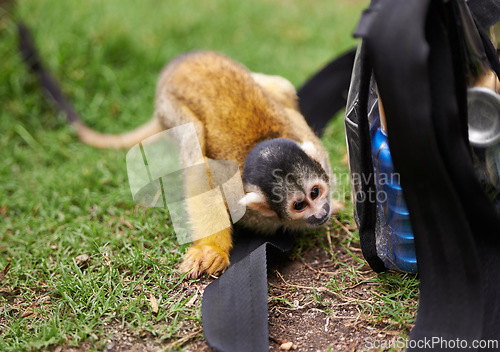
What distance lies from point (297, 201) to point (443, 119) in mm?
1133

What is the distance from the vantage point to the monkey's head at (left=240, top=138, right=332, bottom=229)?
2.52 m

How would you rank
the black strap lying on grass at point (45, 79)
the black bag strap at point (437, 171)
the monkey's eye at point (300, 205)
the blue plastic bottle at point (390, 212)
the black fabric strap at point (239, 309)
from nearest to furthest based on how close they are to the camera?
the black bag strap at point (437, 171) < the black fabric strap at point (239, 309) < the blue plastic bottle at point (390, 212) < the monkey's eye at point (300, 205) < the black strap lying on grass at point (45, 79)

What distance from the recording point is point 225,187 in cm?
279

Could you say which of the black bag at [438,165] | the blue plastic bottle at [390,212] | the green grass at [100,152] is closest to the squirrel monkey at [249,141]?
the green grass at [100,152]

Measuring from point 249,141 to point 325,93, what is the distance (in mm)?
928

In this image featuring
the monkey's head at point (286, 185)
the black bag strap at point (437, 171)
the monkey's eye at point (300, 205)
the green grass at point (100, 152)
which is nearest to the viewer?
the black bag strap at point (437, 171)

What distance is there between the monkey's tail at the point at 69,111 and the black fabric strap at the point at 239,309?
6.01ft

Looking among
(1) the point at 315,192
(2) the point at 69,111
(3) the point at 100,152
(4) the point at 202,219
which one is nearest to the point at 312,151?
(1) the point at 315,192

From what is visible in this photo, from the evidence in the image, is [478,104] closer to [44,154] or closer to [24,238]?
[24,238]

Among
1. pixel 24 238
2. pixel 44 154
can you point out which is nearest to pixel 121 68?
pixel 44 154

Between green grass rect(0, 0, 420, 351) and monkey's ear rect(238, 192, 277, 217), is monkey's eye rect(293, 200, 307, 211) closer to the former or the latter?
monkey's ear rect(238, 192, 277, 217)

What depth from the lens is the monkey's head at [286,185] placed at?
2.52m

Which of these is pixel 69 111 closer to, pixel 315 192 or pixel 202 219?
pixel 202 219

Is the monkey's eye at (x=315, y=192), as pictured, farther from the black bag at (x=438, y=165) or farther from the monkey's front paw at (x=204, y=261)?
the black bag at (x=438, y=165)
